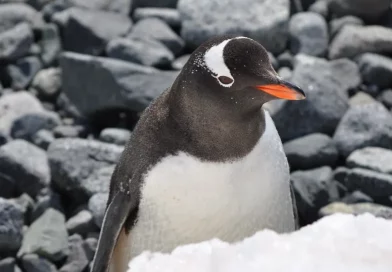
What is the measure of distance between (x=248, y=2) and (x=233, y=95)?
2583 mm

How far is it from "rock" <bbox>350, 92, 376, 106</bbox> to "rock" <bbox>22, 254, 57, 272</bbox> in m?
1.72

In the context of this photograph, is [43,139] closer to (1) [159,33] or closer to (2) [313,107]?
(1) [159,33]

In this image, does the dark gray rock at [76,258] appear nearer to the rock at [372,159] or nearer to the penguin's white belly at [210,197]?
the penguin's white belly at [210,197]

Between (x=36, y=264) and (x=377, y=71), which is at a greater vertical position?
(x=377, y=71)

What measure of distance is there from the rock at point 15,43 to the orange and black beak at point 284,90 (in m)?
2.82

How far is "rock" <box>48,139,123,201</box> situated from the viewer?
329 cm

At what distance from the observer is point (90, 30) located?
4.41m

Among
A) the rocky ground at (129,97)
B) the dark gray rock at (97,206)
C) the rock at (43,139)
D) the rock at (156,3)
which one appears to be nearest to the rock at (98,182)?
the rocky ground at (129,97)

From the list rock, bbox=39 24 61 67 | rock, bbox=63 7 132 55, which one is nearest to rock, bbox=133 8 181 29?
rock, bbox=63 7 132 55

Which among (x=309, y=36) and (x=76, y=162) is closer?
(x=76, y=162)

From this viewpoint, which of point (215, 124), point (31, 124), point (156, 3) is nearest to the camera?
point (215, 124)

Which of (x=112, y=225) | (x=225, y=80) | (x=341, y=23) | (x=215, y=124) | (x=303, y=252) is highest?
(x=303, y=252)

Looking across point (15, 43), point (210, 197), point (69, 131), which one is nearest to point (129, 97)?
point (69, 131)

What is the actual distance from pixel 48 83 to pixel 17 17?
0.72m
